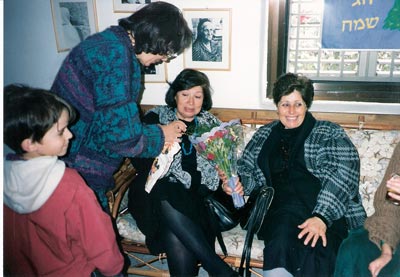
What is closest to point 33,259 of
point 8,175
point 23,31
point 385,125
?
point 8,175

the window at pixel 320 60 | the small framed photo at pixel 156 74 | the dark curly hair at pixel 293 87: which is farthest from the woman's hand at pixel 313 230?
the small framed photo at pixel 156 74

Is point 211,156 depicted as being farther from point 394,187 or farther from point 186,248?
point 394,187

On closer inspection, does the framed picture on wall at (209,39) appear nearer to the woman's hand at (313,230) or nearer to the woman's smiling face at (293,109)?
the woman's smiling face at (293,109)

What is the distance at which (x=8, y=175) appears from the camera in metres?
1.21

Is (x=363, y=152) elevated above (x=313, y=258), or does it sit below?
above

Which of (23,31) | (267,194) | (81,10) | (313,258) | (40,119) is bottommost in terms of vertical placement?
(313,258)

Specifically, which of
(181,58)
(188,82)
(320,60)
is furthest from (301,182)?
(181,58)

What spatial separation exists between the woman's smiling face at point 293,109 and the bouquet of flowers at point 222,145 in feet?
1.01

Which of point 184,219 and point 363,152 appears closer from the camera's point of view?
point 184,219

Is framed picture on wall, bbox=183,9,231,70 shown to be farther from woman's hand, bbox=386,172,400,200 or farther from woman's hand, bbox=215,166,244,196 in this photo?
woman's hand, bbox=386,172,400,200

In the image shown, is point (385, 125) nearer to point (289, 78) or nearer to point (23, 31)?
point (289, 78)

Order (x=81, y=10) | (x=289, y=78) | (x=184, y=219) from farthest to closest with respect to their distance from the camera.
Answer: (x=81, y=10), (x=289, y=78), (x=184, y=219)

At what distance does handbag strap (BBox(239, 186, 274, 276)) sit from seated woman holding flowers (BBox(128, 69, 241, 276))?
0.34ft

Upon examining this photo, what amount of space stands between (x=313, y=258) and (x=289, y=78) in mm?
1084
